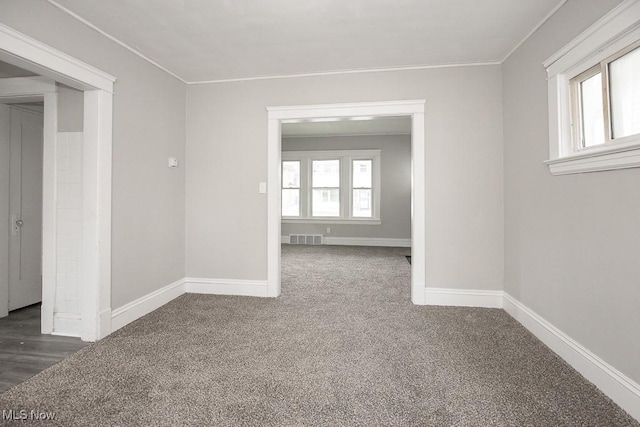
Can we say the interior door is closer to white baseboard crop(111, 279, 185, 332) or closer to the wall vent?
white baseboard crop(111, 279, 185, 332)

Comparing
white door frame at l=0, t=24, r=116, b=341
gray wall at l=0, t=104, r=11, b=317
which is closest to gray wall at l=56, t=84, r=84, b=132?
white door frame at l=0, t=24, r=116, b=341


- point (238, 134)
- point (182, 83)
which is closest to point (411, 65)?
point (238, 134)

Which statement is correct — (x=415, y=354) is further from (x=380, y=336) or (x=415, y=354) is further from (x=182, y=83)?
(x=182, y=83)

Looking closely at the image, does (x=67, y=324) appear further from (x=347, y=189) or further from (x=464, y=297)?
(x=347, y=189)

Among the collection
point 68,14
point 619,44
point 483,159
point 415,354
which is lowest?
point 415,354

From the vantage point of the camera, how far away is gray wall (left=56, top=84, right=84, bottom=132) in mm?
2631

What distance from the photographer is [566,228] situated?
217 cm

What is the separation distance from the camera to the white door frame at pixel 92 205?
8.29 ft

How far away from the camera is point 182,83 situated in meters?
3.62

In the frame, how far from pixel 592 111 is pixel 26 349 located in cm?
437

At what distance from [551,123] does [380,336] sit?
2.08 meters

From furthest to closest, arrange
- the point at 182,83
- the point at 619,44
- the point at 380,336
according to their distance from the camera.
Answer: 1. the point at 182,83
2. the point at 380,336
3. the point at 619,44

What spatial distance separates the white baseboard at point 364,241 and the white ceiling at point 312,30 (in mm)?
4861

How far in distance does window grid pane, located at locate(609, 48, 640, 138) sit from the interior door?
201 inches
